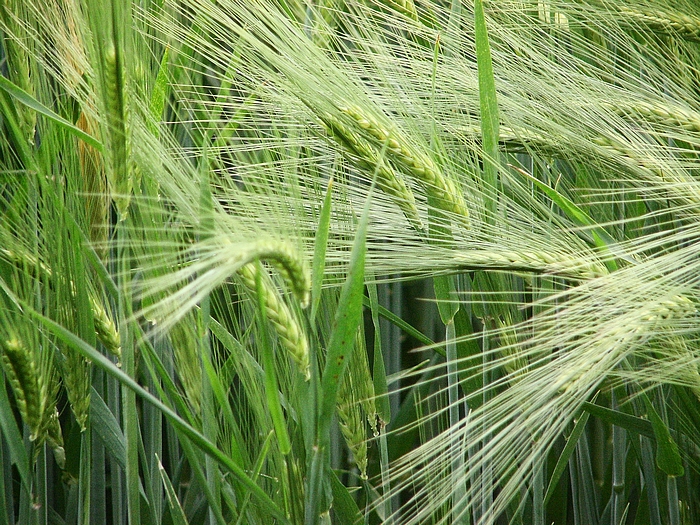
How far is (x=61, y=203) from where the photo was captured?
0.60m

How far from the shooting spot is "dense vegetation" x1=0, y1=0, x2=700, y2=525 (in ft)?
1.61

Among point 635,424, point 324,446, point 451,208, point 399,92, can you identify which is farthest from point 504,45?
point 324,446

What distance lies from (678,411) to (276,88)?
21.5 inches

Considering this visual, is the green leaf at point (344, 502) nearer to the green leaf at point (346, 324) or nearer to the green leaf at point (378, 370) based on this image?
the green leaf at point (378, 370)

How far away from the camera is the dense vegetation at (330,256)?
1.61ft

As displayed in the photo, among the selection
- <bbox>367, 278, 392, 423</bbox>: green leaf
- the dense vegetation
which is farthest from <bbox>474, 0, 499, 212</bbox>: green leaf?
<bbox>367, 278, 392, 423</bbox>: green leaf

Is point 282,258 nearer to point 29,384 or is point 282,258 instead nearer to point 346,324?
point 346,324

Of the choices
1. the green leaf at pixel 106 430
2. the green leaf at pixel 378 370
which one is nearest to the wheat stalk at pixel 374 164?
the green leaf at pixel 378 370

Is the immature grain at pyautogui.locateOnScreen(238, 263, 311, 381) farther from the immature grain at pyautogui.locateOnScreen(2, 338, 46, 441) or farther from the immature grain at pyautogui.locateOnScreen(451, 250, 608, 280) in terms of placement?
the immature grain at pyautogui.locateOnScreen(2, 338, 46, 441)

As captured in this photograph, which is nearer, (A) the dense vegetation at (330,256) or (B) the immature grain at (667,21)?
(A) the dense vegetation at (330,256)

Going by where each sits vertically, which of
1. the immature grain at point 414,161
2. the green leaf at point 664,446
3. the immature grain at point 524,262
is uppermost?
the immature grain at point 414,161

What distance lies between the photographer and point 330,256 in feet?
1.96

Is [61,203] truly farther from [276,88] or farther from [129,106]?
[276,88]

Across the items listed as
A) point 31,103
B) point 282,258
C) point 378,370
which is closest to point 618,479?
point 378,370
